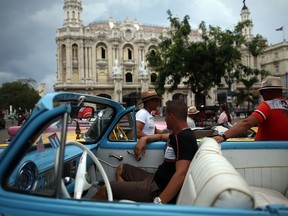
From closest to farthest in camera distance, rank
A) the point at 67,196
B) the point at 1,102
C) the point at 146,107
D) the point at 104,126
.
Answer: the point at 67,196 → the point at 104,126 → the point at 146,107 → the point at 1,102

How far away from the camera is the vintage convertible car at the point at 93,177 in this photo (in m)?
1.62

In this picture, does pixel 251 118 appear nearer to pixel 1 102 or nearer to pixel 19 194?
pixel 19 194

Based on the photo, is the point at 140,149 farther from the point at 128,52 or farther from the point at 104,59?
the point at 128,52

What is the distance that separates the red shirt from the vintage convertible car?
248mm

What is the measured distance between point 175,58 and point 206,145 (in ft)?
55.8

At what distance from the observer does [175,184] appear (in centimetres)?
242

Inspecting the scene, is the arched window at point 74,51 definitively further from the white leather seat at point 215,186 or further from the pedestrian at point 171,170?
the white leather seat at point 215,186

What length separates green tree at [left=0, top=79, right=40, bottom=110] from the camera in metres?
62.9

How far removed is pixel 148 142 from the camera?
11.6 ft

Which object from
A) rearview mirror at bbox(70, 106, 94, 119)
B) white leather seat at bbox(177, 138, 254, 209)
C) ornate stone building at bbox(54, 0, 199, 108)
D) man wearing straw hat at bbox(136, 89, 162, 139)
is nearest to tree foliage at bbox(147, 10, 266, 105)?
man wearing straw hat at bbox(136, 89, 162, 139)

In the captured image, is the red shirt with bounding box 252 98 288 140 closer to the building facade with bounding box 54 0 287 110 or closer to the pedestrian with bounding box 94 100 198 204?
the pedestrian with bounding box 94 100 198 204

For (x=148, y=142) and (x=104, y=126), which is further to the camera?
(x=104, y=126)

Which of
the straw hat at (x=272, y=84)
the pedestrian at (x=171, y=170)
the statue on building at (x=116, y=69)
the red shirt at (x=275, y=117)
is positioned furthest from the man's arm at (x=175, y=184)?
the statue on building at (x=116, y=69)

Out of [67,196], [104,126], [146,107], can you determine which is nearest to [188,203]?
[67,196]
